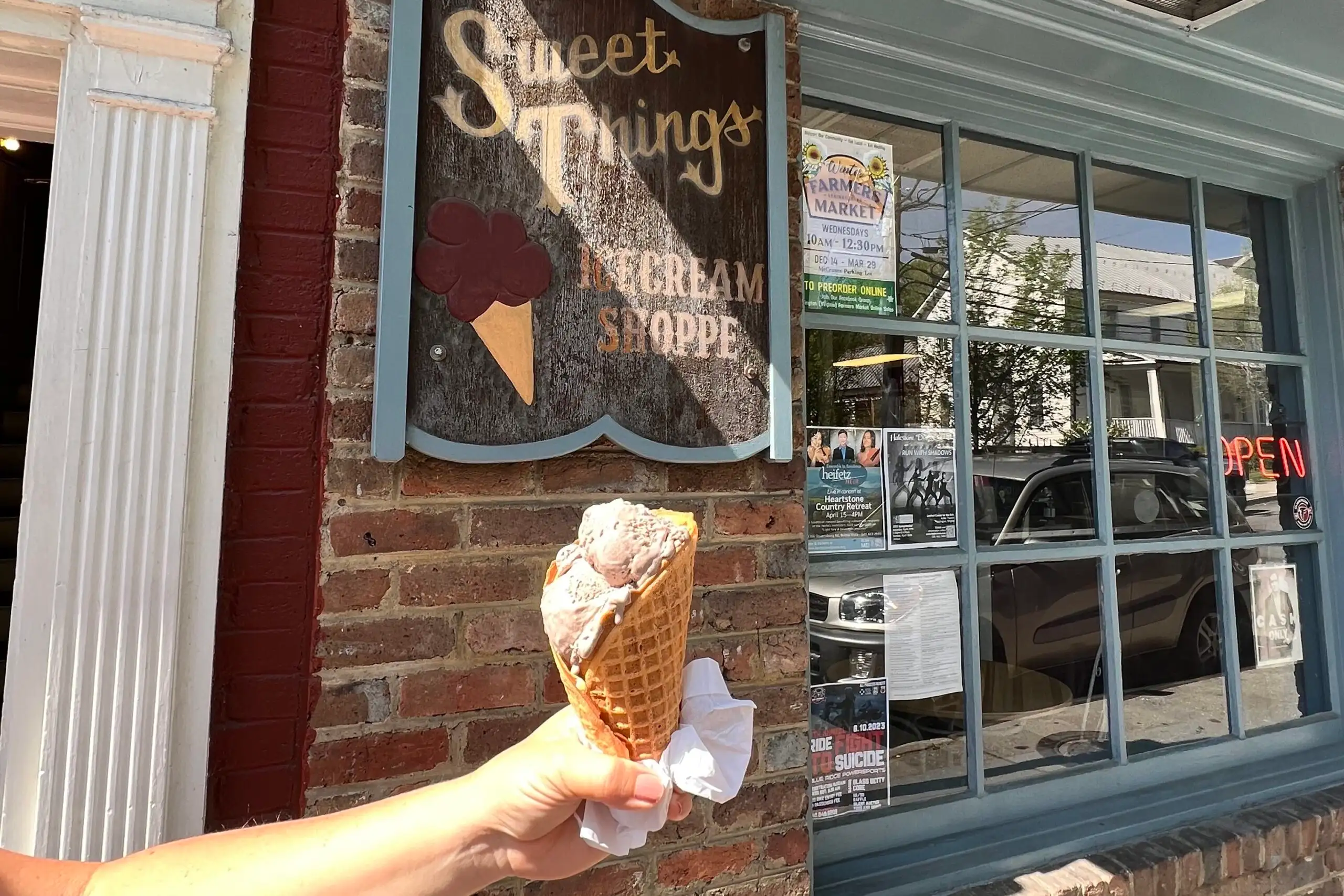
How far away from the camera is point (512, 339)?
134cm

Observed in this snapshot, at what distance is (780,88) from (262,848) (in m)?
1.68

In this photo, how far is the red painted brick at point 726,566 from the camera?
150 centimetres

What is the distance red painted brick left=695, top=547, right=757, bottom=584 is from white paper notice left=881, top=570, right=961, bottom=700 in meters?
0.52

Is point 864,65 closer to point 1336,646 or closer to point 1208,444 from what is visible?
point 1208,444

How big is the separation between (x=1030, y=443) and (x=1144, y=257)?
868 mm

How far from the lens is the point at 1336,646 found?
8.45ft

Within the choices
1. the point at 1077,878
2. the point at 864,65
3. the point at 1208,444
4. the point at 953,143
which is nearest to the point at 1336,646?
the point at 1208,444

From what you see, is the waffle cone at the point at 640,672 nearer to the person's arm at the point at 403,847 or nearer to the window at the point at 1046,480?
the person's arm at the point at 403,847

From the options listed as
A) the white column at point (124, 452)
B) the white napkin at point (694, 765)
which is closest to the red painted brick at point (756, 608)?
the white napkin at point (694, 765)

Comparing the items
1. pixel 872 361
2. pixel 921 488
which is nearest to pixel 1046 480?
pixel 921 488

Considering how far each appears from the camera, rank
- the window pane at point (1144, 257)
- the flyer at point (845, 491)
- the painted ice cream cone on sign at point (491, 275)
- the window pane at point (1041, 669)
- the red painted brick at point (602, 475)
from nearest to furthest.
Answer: the painted ice cream cone on sign at point (491, 275) → the red painted brick at point (602, 475) → the flyer at point (845, 491) → the window pane at point (1041, 669) → the window pane at point (1144, 257)

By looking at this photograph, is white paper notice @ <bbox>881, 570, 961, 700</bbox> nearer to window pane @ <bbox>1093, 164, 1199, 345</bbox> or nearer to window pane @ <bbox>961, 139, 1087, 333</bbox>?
window pane @ <bbox>961, 139, 1087, 333</bbox>

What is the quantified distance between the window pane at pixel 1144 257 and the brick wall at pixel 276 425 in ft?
7.38

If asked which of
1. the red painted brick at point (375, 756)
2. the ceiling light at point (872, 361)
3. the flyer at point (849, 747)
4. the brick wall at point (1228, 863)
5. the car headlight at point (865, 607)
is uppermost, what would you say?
the ceiling light at point (872, 361)
